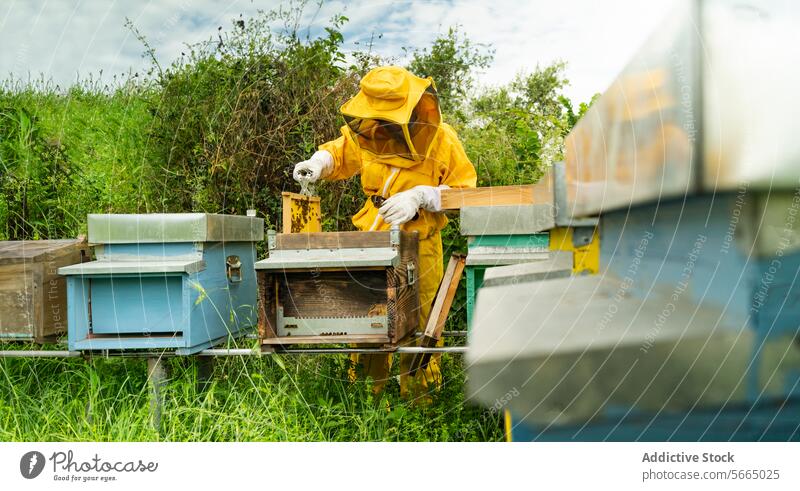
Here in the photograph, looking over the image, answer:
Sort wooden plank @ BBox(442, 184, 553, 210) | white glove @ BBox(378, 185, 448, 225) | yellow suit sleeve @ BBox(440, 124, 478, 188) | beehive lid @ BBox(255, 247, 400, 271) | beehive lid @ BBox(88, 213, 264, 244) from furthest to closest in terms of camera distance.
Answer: yellow suit sleeve @ BBox(440, 124, 478, 188) → white glove @ BBox(378, 185, 448, 225) → beehive lid @ BBox(88, 213, 264, 244) → wooden plank @ BBox(442, 184, 553, 210) → beehive lid @ BBox(255, 247, 400, 271)

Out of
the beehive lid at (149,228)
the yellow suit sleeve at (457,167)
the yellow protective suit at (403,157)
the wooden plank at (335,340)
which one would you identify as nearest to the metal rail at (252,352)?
the wooden plank at (335,340)

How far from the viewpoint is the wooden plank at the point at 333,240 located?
1.93m

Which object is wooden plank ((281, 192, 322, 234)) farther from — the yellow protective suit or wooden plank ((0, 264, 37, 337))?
wooden plank ((0, 264, 37, 337))

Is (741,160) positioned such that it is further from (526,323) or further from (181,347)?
(181,347)

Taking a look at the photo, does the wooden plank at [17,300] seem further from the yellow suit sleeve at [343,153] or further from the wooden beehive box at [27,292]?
the yellow suit sleeve at [343,153]

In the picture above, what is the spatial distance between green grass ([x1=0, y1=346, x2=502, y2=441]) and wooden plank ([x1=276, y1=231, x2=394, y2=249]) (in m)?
0.40

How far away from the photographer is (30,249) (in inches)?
84.7

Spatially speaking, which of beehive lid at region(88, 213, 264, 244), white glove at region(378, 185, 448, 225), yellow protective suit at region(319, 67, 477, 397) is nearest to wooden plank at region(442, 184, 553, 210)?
white glove at region(378, 185, 448, 225)

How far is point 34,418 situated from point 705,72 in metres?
2.22

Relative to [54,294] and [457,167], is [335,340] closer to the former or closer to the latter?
[457,167]

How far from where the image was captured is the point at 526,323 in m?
1.47

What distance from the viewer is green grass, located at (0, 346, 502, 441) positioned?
204cm

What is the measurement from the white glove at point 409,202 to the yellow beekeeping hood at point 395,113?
13cm

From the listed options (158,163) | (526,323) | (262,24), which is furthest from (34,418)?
(526,323)
